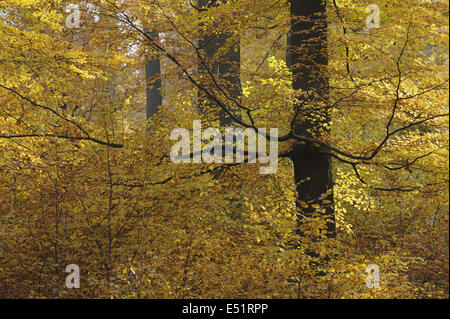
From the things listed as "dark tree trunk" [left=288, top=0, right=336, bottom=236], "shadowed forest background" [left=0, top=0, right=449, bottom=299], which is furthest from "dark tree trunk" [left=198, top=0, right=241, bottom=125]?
"dark tree trunk" [left=288, top=0, right=336, bottom=236]

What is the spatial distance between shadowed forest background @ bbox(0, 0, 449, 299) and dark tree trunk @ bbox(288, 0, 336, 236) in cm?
3

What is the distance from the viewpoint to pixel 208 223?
7.03 metres

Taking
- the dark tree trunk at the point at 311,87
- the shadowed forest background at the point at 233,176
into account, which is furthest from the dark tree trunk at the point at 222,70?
the dark tree trunk at the point at 311,87

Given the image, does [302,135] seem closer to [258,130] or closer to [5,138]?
[258,130]

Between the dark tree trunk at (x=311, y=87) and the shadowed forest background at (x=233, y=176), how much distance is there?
29 mm

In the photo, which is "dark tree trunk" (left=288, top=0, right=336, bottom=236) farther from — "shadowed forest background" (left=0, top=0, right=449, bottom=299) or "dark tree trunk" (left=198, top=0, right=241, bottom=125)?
"dark tree trunk" (left=198, top=0, right=241, bottom=125)

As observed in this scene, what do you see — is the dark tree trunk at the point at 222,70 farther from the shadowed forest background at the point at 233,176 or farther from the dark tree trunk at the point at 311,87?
the dark tree trunk at the point at 311,87

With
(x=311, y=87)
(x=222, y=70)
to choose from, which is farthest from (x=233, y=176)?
(x=222, y=70)

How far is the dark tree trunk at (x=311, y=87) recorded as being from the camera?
24.7 feet

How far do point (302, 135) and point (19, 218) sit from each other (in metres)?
4.99

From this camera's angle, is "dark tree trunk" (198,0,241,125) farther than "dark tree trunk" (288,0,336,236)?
Yes

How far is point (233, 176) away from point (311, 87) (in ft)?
6.95

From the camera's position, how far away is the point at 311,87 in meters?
7.60

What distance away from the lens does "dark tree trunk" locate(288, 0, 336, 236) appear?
754cm
